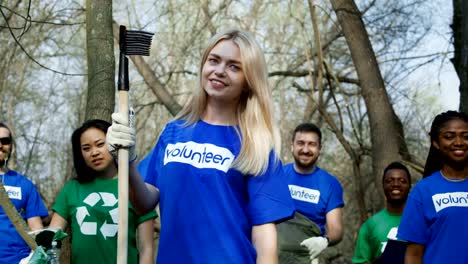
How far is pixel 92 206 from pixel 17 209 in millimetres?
1423

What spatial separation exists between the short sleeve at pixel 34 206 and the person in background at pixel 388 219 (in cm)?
284

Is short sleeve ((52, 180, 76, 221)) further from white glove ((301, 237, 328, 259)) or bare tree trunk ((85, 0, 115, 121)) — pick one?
white glove ((301, 237, 328, 259))

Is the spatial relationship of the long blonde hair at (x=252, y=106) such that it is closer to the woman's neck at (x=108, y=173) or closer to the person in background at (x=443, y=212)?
the person in background at (x=443, y=212)

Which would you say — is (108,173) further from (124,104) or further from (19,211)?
(124,104)

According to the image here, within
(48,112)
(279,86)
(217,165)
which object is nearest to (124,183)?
(217,165)

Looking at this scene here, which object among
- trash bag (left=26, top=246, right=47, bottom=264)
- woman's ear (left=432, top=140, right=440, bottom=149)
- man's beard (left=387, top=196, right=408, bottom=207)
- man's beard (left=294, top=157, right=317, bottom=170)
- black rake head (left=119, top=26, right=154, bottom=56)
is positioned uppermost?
man's beard (left=294, top=157, right=317, bottom=170)

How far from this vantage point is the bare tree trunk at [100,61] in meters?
6.87

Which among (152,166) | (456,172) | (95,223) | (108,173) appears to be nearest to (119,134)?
(152,166)

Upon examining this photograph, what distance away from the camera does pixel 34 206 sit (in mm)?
6965

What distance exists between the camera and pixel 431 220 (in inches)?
211

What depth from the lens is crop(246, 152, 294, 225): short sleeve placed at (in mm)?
3621

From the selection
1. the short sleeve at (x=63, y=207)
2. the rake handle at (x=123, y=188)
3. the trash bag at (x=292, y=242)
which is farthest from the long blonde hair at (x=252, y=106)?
the trash bag at (x=292, y=242)

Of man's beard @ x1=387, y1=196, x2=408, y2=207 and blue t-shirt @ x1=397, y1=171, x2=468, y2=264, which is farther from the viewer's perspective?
man's beard @ x1=387, y1=196, x2=408, y2=207

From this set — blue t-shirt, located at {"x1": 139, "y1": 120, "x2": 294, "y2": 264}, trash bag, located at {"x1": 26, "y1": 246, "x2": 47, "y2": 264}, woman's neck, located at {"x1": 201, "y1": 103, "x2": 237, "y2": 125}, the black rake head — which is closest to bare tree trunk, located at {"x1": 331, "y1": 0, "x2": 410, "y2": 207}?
trash bag, located at {"x1": 26, "y1": 246, "x2": 47, "y2": 264}
